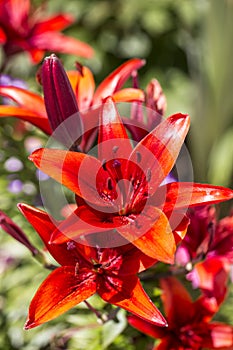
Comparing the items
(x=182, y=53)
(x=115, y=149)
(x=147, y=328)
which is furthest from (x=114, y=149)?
(x=182, y=53)

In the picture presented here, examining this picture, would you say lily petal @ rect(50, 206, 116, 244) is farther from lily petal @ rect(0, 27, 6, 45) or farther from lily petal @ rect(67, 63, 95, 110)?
lily petal @ rect(0, 27, 6, 45)

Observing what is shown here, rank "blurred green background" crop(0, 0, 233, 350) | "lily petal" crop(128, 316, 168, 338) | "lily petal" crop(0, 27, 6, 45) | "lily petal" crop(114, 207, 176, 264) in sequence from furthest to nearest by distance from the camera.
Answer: "blurred green background" crop(0, 0, 233, 350)
"lily petal" crop(0, 27, 6, 45)
"lily petal" crop(128, 316, 168, 338)
"lily petal" crop(114, 207, 176, 264)

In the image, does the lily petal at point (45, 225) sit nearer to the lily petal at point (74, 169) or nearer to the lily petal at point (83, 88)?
the lily petal at point (74, 169)

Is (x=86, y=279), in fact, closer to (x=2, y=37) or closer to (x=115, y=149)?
(x=115, y=149)

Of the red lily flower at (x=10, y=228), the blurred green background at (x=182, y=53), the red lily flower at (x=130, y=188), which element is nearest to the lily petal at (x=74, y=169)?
the red lily flower at (x=130, y=188)

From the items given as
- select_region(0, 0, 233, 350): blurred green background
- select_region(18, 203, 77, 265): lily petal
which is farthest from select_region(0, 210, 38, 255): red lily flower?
select_region(0, 0, 233, 350): blurred green background

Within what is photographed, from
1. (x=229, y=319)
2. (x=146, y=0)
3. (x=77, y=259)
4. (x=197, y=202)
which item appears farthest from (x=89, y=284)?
(x=146, y=0)

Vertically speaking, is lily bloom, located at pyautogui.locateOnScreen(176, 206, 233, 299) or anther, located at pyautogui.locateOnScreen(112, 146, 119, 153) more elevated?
anther, located at pyautogui.locateOnScreen(112, 146, 119, 153)
